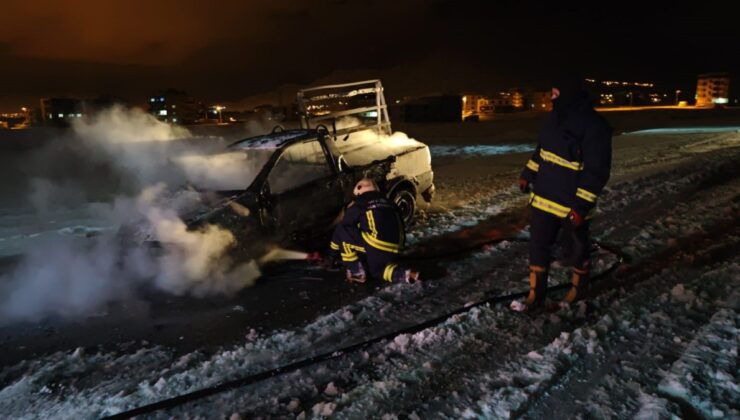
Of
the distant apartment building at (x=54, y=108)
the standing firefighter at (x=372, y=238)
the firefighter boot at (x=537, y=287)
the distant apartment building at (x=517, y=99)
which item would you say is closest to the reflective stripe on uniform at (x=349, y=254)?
the standing firefighter at (x=372, y=238)

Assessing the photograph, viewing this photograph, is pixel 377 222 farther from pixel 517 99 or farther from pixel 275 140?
pixel 517 99

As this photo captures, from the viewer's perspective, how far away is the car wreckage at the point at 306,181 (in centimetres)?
521

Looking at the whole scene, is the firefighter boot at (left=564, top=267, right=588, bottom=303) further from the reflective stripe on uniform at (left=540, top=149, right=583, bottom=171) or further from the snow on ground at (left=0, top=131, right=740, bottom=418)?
the reflective stripe on uniform at (left=540, top=149, right=583, bottom=171)

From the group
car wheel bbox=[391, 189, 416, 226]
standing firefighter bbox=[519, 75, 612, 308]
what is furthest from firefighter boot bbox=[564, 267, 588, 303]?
car wheel bbox=[391, 189, 416, 226]

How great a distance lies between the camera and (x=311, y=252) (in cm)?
600

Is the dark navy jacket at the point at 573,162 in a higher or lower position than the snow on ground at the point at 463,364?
higher

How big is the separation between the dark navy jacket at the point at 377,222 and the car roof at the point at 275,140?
140 cm

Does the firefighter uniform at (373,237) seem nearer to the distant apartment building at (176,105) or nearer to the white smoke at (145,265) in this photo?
→ the white smoke at (145,265)

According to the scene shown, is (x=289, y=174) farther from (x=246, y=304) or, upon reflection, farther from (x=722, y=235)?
(x=722, y=235)

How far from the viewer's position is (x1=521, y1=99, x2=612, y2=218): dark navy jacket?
11.8ft

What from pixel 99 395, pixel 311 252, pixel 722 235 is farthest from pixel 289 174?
pixel 722 235

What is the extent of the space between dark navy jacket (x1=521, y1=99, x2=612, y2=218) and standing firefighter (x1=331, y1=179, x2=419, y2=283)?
1.47 m

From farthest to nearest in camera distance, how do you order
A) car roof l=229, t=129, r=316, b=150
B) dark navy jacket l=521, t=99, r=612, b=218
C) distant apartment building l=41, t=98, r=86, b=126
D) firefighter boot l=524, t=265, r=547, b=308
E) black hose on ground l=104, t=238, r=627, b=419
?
distant apartment building l=41, t=98, r=86, b=126 < car roof l=229, t=129, r=316, b=150 < firefighter boot l=524, t=265, r=547, b=308 < dark navy jacket l=521, t=99, r=612, b=218 < black hose on ground l=104, t=238, r=627, b=419

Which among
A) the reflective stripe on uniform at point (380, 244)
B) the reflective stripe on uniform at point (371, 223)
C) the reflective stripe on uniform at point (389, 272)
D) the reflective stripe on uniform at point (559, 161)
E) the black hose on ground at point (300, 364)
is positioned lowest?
the black hose on ground at point (300, 364)
